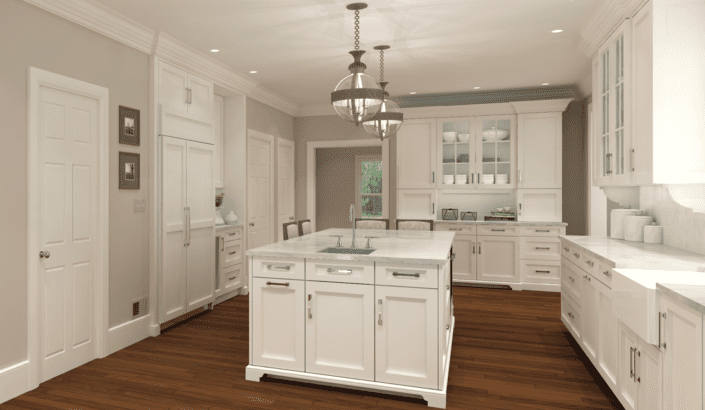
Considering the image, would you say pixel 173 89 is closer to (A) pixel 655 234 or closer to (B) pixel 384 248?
(B) pixel 384 248

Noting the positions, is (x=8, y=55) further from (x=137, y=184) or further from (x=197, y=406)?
(x=197, y=406)

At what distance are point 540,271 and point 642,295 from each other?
4.15 m

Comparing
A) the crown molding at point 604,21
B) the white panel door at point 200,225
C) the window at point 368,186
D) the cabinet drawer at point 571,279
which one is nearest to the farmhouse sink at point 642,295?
the cabinet drawer at point 571,279

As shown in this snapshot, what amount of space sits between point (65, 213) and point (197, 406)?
1731 mm

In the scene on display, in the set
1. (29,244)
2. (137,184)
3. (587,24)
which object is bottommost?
(29,244)

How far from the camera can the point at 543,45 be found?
4223 mm

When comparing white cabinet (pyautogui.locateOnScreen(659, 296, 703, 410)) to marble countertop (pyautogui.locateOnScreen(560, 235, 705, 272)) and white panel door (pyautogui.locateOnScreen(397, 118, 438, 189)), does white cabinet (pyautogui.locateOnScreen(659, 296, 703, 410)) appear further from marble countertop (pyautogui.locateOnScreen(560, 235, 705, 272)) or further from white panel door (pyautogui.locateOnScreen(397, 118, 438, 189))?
white panel door (pyautogui.locateOnScreen(397, 118, 438, 189))

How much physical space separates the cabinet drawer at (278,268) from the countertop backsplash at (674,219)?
2.64 meters

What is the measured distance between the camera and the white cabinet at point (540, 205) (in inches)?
229

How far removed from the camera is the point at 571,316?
366cm

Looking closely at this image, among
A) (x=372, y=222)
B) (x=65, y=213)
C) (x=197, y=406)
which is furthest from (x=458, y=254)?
(x=65, y=213)

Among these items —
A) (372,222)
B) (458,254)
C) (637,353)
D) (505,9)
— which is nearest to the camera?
(637,353)

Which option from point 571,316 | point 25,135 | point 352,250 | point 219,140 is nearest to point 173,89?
point 219,140

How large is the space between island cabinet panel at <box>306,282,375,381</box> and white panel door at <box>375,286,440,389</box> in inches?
2.4
